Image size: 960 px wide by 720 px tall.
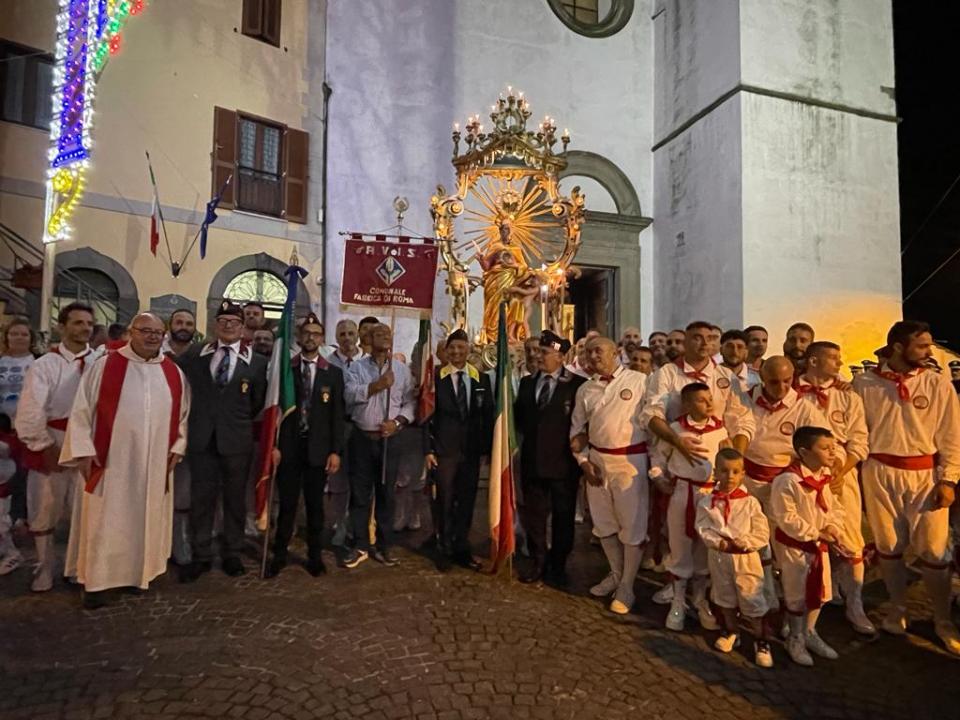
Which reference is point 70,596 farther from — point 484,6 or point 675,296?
point 484,6

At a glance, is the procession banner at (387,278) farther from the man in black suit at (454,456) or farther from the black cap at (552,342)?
the black cap at (552,342)

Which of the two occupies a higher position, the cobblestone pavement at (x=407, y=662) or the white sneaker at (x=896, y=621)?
the white sneaker at (x=896, y=621)

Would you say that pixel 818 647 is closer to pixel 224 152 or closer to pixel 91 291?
pixel 91 291

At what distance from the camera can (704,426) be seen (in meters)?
4.23

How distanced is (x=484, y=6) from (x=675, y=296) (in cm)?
714

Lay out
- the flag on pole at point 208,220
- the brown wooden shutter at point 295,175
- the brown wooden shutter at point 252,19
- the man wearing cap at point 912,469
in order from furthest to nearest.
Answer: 1. the brown wooden shutter at point 295,175
2. the brown wooden shutter at point 252,19
3. the flag on pole at point 208,220
4. the man wearing cap at point 912,469

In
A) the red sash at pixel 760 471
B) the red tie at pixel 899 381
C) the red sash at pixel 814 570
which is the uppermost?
the red tie at pixel 899 381

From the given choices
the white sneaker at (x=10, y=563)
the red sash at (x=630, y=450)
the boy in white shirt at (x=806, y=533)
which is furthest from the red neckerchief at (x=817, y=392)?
the white sneaker at (x=10, y=563)

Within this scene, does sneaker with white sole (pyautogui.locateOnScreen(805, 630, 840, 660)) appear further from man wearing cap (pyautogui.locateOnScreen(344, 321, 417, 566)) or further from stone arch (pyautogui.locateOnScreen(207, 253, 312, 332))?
stone arch (pyautogui.locateOnScreen(207, 253, 312, 332))

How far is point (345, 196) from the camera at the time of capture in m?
13.3

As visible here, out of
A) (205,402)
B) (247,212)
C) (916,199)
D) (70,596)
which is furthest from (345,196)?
(916,199)

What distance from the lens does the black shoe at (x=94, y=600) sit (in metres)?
4.45

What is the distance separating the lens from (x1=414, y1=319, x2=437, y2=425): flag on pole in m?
5.52

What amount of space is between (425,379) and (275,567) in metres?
1.90
